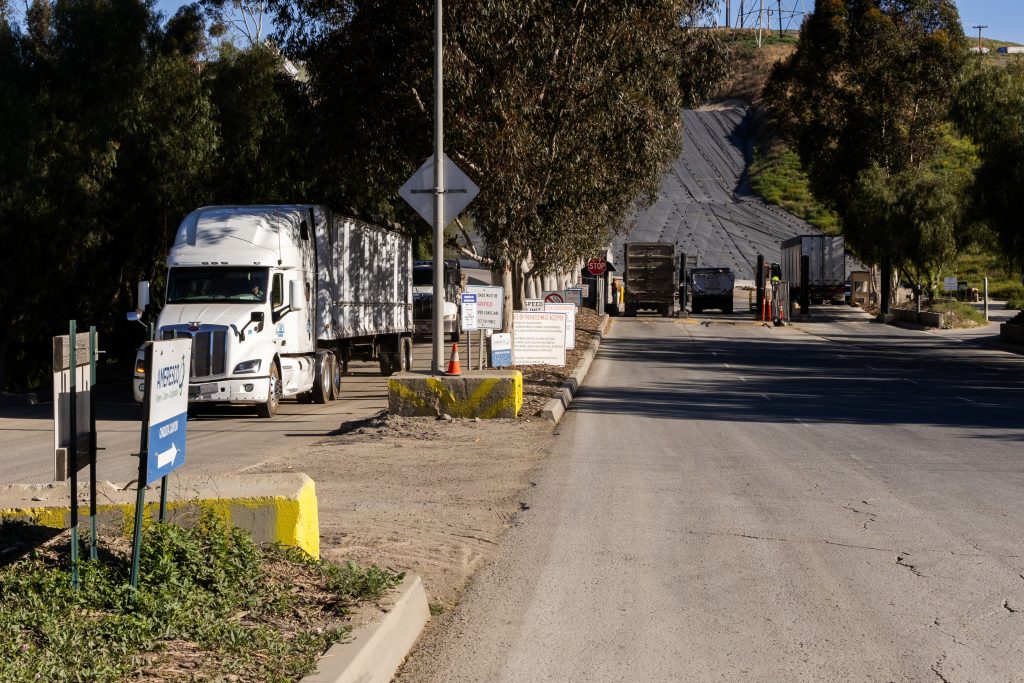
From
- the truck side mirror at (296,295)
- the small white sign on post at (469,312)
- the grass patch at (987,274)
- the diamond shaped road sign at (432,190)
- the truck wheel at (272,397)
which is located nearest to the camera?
the diamond shaped road sign at (432,190)

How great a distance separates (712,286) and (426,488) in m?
52.5

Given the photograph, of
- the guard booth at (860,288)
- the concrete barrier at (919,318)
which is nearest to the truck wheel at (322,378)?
the concrete barrier at (919,318)

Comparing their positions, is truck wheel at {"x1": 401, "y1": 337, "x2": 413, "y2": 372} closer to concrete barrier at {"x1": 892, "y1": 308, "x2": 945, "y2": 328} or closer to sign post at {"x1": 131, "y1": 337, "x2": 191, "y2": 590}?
sign post at {"x1": 131, "y1": 337, "x2": 191, "y2": 590}

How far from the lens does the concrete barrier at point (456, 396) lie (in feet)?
56.2

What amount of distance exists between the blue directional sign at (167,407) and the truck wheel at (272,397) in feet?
47.8

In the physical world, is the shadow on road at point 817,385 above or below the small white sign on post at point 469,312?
below

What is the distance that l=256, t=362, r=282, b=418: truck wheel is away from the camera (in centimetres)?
2077

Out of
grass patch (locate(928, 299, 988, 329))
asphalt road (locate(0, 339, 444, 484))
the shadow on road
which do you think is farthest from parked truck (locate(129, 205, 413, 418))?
grass patch (locate(928, 299, 988, 329))

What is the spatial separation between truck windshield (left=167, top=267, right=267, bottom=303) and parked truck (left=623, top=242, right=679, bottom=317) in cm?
3805

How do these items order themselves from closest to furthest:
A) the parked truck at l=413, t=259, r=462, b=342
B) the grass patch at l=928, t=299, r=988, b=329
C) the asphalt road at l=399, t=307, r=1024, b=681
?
1. the asphalt road at l=399, t=307, r=1024, b=681
2. the parked truck at l=413, t=259, r=462, b=342
3. the grass patch at l=928, t=299, r=988, b=329

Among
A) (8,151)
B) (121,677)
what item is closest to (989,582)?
(121,677)

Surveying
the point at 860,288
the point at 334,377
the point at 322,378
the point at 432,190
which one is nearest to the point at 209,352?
the point at 322,378

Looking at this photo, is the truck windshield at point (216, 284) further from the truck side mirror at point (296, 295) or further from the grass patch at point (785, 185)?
the grass patch at point (785, 185)

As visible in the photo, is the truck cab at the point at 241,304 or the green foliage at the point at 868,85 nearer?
the truck cab at the point at 241,304
